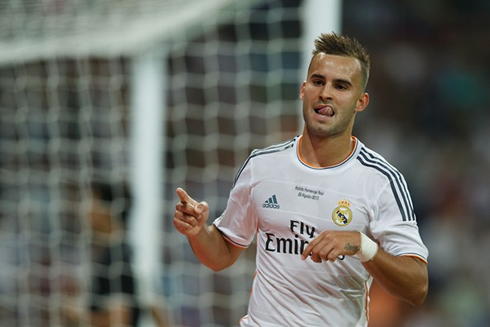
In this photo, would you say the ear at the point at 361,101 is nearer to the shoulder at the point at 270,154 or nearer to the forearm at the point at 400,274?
the shoulder at the point at 270,154

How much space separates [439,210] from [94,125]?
10.5 ft

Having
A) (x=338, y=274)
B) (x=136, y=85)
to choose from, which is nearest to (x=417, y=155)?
(x=136, y=85)

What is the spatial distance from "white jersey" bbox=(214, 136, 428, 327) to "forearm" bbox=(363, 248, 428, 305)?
5 cm

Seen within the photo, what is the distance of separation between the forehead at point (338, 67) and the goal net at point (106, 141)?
2830 millimetres

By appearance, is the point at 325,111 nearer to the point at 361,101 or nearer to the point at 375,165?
the point at 361,101

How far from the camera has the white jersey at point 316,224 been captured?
278 centimetres

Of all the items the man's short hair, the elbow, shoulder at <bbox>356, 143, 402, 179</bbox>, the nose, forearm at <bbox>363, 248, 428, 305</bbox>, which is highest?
the man's short hair

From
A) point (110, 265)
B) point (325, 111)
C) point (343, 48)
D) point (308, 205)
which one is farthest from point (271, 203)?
point (110, 265)

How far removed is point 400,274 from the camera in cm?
262

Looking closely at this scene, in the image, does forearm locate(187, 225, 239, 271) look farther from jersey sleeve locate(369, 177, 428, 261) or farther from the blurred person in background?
the blurred person in background

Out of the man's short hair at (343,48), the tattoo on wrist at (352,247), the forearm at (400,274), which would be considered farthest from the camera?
the man's short hair at (343,48)

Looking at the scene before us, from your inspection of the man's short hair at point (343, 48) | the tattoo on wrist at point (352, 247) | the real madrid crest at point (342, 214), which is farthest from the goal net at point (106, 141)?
the tattoo on wrist at point (352, 247)

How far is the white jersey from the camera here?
2.78 meters

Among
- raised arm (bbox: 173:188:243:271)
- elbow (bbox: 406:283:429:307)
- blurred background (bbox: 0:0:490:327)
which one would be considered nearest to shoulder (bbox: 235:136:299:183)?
raised arm (bbox: 173:188:243:271)
